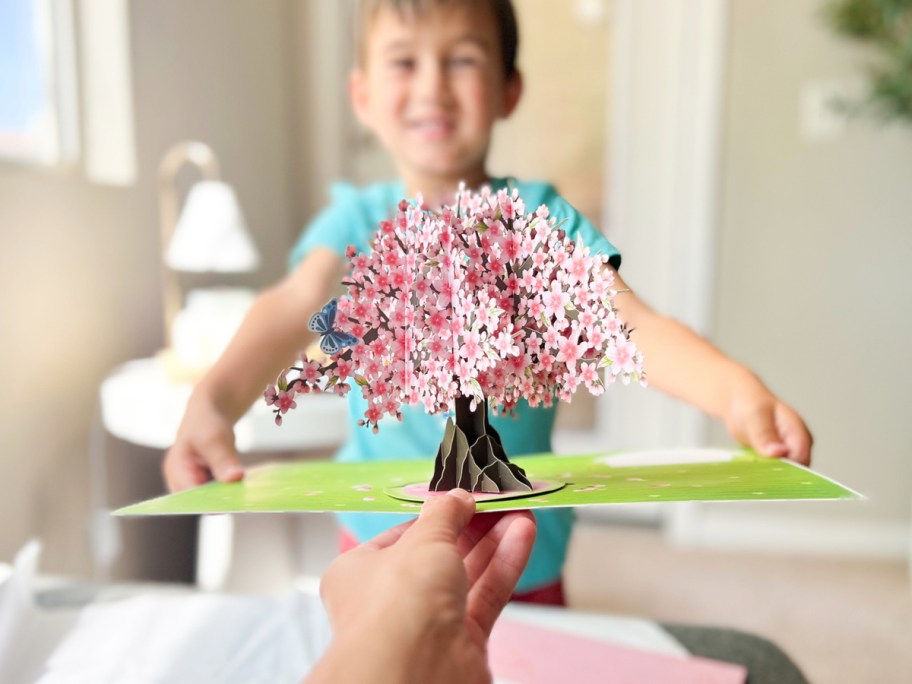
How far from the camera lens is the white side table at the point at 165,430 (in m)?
0.50

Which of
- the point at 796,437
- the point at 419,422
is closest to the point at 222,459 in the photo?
the point at 419,422

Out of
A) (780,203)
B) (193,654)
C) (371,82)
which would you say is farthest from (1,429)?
(780,203)

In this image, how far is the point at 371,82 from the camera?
0.50 metres

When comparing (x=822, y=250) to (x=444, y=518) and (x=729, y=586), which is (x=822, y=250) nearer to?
(x=729, y=586)

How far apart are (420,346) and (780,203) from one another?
194 cm

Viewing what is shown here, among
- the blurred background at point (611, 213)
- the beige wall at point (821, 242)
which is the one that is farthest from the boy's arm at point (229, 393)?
the beige wall at point (821, 242)

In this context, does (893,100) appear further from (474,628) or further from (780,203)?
(474,628)

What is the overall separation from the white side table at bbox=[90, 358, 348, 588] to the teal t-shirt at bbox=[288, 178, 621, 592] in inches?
1.4

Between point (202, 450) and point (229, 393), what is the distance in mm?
37

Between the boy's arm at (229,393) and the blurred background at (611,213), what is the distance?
1.78ft

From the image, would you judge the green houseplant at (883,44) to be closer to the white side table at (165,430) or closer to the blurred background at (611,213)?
the blurred background at (611,213)

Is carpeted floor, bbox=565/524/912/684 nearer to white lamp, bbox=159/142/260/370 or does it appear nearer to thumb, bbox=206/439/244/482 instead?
white lamp, bbox=159/142/260/370

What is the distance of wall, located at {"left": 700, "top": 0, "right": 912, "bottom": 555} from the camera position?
6.62 feet

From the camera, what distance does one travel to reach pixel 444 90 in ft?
1.47
